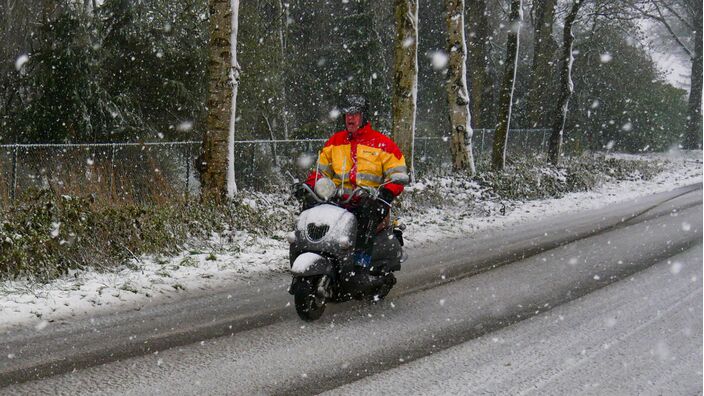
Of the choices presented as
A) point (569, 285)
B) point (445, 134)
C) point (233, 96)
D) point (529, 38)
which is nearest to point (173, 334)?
point (569, 285)

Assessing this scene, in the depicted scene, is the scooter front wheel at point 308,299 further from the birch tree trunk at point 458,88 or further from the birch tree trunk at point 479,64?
the birch tree trunk at point 479,64

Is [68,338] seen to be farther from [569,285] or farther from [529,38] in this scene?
[529,38]

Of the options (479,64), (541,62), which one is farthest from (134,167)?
(541,62)

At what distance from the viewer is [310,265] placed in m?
6.41

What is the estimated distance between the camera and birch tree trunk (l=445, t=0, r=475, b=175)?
57.5ft

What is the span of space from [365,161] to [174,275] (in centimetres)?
285

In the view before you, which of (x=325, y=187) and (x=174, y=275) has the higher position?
(x=325, y=187)

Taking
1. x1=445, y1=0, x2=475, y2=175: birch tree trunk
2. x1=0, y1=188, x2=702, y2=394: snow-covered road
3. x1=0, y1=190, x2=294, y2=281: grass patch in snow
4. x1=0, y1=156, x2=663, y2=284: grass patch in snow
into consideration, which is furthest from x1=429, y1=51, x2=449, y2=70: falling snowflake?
x1=0, y1=190, x2=294, y2=281: grass patch in snow

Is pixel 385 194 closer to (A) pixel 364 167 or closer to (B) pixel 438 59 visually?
(A) pixel 364 167

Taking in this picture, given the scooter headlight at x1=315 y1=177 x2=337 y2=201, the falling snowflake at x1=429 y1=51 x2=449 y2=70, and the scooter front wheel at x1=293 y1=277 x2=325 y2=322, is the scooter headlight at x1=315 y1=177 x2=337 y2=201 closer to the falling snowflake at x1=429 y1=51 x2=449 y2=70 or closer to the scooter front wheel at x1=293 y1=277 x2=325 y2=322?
the scooter front wheel at x1=293 y1=277 x2=325 y2=322

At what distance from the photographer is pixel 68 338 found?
5.92 meters

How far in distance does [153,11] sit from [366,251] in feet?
43.3

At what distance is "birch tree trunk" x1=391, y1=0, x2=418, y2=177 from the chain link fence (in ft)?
9.91

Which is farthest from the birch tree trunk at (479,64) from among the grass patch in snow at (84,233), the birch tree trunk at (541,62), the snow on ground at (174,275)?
the grass patch in snow at (84,233)
